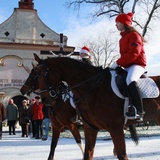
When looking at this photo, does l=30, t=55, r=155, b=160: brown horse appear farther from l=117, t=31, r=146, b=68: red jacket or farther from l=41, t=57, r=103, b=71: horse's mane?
l=117, t=31, r=146, b=68: red jacket

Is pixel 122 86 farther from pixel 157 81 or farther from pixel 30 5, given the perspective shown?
pixel 30 5

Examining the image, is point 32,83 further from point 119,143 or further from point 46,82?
point 119,143

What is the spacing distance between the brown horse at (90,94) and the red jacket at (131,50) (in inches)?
14.9

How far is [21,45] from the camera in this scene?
33.6m

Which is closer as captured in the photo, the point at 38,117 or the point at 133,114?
the point at 133,114

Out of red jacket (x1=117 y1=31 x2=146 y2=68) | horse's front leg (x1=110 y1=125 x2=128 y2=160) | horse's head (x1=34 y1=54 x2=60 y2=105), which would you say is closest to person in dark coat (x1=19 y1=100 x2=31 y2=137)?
horse's head (x1=34 y1=54 x2=60 y2=105)

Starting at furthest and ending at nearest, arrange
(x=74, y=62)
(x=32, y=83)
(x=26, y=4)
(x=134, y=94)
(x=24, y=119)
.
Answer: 1. (x=26, y=4)
2. (x=24, y=119)
3. (x=32, y=83)
4. (x=74, y=62)
5. (x=134, y=94)

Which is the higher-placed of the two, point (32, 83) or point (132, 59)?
point (132, 59)

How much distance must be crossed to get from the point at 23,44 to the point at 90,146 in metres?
29.4

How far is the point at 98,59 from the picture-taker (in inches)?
1853

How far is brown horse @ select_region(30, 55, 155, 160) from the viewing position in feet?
15.4

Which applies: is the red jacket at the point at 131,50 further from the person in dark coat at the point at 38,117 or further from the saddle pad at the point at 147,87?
the person in dark coat at the point at 38,117

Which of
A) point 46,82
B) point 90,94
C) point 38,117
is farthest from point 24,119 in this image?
point 90,94

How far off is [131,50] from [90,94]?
998 mm
